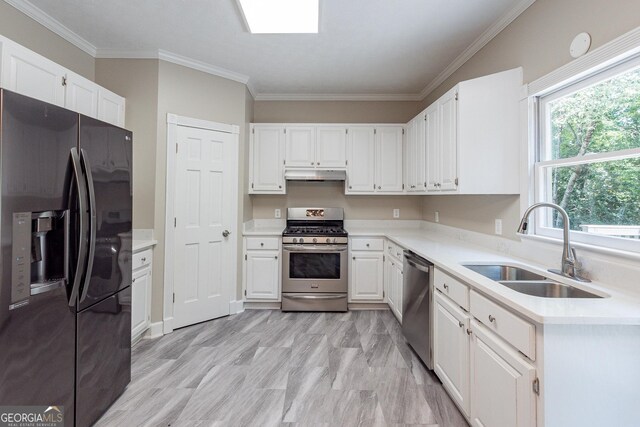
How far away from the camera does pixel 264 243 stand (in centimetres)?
338

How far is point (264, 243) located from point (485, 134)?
254cm

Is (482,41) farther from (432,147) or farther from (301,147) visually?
(301,147)

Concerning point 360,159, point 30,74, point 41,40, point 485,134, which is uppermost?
point 41,40

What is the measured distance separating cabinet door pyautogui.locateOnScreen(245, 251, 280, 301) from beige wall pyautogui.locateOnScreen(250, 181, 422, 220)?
723mm

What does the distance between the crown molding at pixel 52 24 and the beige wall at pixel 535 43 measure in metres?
3.70

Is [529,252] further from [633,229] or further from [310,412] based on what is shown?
[310,412]

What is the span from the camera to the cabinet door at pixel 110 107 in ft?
7.86

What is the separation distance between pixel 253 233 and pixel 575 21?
3194 millimetres

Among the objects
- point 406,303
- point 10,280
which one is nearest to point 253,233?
point 406,303

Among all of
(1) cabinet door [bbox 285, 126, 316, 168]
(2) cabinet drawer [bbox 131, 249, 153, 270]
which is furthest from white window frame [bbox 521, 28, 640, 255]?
(2) cabinet drawer [bbox 131, 249, 153, 270]

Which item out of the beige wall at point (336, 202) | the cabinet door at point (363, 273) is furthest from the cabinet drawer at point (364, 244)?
the beige wall at point (336, 202)

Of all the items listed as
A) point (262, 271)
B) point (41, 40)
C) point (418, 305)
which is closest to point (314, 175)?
point (262, 271)

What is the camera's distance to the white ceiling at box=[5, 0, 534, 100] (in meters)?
2.10

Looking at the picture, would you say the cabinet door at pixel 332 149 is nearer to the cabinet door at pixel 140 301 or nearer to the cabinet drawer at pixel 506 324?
the cabinet door at pixel 140 301
